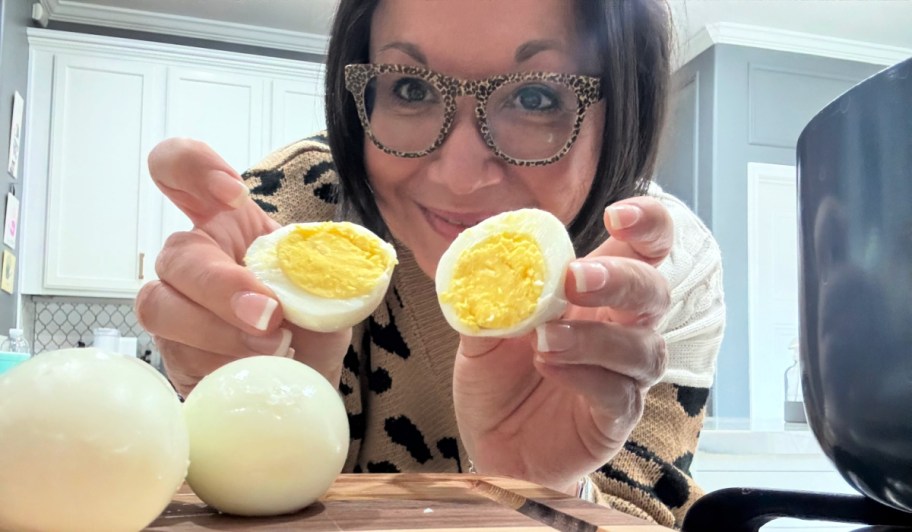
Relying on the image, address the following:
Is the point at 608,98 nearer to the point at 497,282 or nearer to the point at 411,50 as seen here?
the point at 411,50

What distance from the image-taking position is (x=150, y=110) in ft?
11.8

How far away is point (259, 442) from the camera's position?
0.52 metres

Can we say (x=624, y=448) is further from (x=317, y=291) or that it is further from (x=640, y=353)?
(x=317, y=291)

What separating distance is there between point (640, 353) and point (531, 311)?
0.11m

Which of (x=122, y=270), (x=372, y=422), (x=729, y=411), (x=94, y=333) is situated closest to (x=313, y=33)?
(x=122, y=270)

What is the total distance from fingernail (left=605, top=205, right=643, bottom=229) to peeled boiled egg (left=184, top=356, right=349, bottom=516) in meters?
0.27

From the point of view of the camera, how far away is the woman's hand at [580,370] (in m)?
0.61

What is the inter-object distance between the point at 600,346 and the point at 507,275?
0.35 ft

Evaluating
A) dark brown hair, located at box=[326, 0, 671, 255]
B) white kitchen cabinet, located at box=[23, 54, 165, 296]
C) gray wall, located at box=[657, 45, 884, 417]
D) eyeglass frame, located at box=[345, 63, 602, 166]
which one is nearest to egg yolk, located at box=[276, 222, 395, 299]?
eyeglass frame, located at box=[345, 63, 602, 166]

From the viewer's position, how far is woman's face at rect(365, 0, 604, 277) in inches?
34.9

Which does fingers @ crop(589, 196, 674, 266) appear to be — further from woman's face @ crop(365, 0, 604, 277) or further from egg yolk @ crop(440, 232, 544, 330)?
woman's face @ crop(365, 0, 604, 277)

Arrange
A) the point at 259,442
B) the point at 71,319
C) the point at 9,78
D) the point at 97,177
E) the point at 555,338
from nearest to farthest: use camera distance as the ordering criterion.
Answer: the point at 259,442
the point at 555,338
the point at 9,78
the point at 97,177
the point at 71,319

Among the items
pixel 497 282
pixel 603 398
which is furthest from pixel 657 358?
pixel 497 282

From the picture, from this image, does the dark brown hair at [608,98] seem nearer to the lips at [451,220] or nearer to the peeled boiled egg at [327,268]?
the lips at [451,220]
